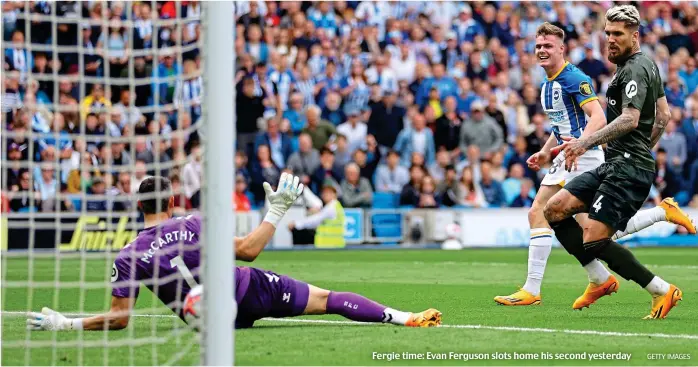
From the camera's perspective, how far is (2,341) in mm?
7598

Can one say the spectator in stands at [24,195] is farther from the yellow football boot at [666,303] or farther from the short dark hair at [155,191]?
the yellow football boot at [666,303]

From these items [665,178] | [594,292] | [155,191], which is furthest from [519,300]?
[665,178]

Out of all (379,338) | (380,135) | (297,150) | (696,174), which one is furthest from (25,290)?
(696,174)

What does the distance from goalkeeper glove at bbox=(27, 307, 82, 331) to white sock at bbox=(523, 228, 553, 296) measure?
4.21 m

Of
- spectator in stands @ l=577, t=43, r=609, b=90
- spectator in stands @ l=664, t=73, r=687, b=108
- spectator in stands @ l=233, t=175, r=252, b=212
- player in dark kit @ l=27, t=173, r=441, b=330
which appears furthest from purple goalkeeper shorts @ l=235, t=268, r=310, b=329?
spectator in stands @ l=664, t=73, r=687, b=108

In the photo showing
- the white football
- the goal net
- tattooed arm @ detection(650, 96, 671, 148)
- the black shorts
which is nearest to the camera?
the goal net

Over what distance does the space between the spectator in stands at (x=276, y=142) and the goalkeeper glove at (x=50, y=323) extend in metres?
14.4

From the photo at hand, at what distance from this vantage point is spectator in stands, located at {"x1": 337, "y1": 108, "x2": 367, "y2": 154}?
78.0 feet

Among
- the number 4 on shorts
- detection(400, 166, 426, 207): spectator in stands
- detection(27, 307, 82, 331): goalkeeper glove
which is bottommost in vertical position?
detection(400, 166, 426, 207): spectator in stands

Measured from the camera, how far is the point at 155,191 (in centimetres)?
773

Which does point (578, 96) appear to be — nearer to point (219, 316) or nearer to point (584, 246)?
point (584, 246)

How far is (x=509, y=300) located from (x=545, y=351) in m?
3.25

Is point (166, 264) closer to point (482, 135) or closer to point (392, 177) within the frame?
point (392, 177)

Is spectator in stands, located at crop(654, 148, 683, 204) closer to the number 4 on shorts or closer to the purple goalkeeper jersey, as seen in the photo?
the number 4 on shorts
